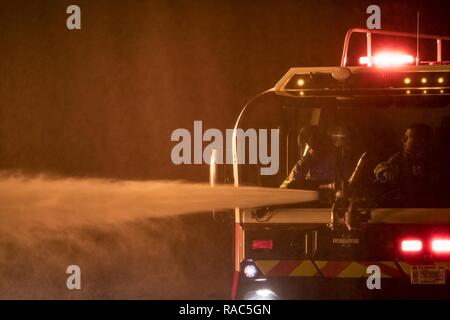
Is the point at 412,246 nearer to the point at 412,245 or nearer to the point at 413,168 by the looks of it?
the point at 412,245

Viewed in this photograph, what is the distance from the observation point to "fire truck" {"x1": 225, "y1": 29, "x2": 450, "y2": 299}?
5855 millimetres

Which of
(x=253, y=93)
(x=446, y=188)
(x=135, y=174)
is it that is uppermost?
(x=253, y=93)

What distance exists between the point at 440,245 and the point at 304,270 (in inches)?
36.7

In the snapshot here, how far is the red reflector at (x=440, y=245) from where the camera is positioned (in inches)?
230

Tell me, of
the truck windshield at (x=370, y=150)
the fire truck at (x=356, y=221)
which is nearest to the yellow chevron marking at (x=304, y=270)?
the fire truck at (x=356, y=221)

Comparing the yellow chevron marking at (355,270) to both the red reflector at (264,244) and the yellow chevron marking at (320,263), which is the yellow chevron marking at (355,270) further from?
the red reflector at (264,244)

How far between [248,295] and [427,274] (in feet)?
4.02

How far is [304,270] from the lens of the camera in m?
5.98

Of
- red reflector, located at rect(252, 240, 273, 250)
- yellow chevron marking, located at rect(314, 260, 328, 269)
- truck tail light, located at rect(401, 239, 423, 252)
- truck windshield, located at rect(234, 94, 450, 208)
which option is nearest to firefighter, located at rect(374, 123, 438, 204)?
truck windshield, located at rect(234, 94, 450, 208)

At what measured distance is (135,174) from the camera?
10.0 meters

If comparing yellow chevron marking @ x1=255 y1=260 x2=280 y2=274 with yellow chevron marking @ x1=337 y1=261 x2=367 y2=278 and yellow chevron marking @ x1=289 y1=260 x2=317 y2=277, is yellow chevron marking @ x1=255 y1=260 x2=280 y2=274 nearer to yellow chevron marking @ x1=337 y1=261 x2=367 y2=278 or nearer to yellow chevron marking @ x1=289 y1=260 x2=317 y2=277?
yellow chevron marking @ x1=289 y1=260 x2=317 y2=277
